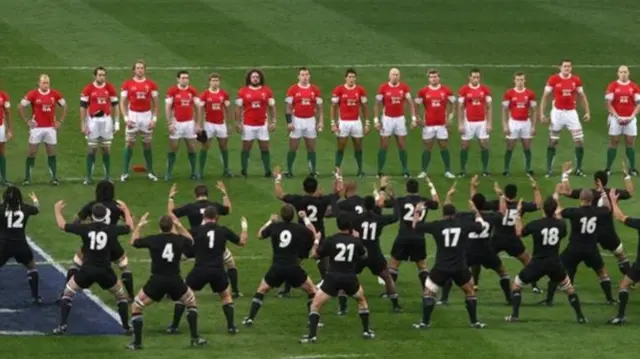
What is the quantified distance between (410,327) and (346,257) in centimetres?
208

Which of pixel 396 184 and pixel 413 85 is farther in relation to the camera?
pixel 413 85

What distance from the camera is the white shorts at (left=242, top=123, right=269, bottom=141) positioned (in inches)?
1580

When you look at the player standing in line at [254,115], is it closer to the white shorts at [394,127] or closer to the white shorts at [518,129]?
the white shorts at [394,127]

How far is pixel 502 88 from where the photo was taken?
Result: 4778 cm

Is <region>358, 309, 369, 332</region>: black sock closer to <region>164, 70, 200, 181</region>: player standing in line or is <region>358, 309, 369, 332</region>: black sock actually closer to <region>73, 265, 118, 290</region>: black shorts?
<region>73, 265, 118, 290</region>: black shorts

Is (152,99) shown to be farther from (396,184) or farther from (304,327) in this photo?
(304,327)

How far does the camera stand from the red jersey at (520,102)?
40.5m

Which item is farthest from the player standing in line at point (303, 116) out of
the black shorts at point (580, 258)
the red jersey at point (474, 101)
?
the black shorts at point (580, 258)

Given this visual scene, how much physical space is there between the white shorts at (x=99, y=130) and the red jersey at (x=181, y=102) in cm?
147

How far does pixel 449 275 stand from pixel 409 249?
88.3 inches

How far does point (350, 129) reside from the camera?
132ft

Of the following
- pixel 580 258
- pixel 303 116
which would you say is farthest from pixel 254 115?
pixel 580 258

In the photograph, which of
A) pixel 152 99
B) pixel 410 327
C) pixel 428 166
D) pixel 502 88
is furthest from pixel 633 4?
pixel 410 327

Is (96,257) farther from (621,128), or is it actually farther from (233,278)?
(621,128)
